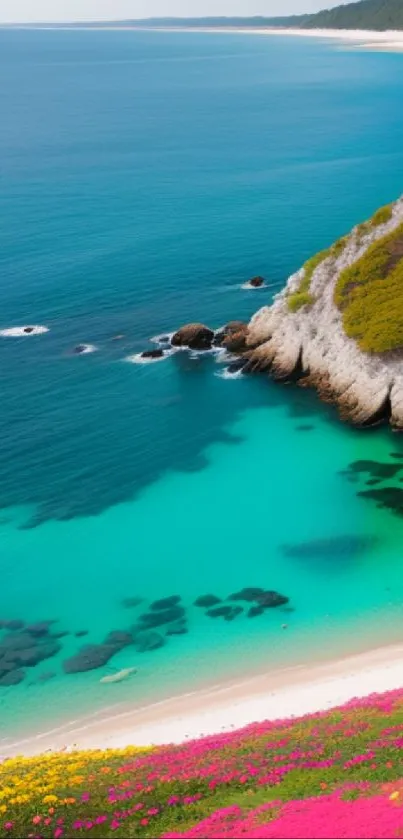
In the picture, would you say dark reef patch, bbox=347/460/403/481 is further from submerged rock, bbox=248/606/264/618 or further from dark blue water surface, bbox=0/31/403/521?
submerged rock, bbox=248/606/264/618

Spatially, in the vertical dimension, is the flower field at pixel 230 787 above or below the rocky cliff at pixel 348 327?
below

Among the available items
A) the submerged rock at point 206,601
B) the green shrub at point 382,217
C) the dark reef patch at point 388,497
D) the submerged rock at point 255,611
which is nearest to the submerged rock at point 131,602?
the submerged rock at point 206,601

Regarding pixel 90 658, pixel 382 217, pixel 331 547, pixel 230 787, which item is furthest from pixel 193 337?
pixel 230 787

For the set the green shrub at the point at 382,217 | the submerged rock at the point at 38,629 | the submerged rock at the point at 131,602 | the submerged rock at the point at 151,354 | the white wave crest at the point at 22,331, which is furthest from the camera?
the white wave crest at the point at 22,331

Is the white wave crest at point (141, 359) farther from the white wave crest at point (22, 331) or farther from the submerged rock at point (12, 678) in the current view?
the submerged rock at point (12, 678)

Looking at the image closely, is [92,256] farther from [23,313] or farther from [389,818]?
[389,818]

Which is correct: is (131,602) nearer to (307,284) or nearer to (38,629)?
(38,629)
